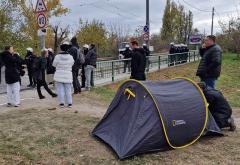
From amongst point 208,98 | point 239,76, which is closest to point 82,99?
point 208,98

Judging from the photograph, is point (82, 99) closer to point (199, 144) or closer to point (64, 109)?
point (64, 109)

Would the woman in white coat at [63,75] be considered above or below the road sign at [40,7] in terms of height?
below

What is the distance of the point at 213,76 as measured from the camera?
29.9 feet

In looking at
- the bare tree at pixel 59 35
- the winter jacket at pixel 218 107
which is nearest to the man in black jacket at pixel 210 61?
the winter jacket at pixel 218 107

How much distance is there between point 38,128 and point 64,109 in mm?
2173

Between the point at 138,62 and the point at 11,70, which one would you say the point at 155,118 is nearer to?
the point at 138,62

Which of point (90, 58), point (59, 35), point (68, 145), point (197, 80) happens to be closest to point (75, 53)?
point (90, 58)

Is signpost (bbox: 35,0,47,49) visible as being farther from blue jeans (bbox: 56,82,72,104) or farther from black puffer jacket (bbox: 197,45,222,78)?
black puffer jacket (bbox: 197,45,222,78)

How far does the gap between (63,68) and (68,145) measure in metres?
3.82

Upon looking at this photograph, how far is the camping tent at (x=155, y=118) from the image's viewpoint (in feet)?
21.1

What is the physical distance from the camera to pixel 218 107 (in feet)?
26.1

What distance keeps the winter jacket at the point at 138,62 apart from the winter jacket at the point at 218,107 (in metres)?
2.54

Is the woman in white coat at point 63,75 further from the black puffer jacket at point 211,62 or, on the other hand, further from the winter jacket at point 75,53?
the black puffer jacket at point 211,62

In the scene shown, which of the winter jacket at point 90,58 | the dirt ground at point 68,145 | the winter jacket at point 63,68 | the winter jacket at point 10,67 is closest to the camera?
the dirt ground at point 68,145
